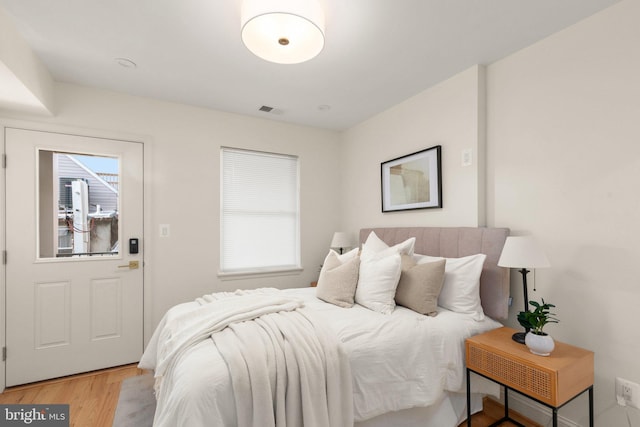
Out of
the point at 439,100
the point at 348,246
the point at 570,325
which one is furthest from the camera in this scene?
the point at 348,246

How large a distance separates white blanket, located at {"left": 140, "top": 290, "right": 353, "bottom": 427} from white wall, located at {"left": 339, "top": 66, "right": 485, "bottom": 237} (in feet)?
5.35

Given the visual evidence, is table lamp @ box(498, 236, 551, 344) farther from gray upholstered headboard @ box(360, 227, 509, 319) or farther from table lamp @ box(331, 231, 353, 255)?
table lamp @ box(331, 231, 353, 255)

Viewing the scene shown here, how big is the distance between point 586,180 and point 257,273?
120 inches

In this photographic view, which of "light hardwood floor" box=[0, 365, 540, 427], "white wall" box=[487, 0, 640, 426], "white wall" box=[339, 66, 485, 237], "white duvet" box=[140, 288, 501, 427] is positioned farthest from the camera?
"white wall" box=[339, 66, 485, 237]

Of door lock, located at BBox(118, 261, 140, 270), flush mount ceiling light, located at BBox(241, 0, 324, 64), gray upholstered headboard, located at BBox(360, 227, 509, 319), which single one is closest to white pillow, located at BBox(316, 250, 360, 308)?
gray upholstered headboard, located at BBox(360, 227, 509, 319)

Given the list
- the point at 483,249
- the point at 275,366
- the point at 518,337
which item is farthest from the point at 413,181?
the point at 275,366

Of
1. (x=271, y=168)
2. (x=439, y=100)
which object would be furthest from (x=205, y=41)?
(x=439, y=100)

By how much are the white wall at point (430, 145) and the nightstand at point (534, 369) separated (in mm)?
1001

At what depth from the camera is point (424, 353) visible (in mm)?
1794

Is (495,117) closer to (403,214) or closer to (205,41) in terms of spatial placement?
(403,214)

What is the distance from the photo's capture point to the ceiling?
182 centimetres

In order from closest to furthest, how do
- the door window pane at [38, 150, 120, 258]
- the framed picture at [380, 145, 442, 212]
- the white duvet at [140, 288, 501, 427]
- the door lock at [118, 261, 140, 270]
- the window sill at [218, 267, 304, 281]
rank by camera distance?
the white duvet at [140, 288, 501, 427]
the door window pane at [38, 150, 120, 258]
the framed picture at [380, 145, 442, 212]
the door lock at [118, 261, 140, 270]
the window sill at [218, 267, 304, 281]

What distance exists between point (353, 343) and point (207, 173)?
8.08 feet

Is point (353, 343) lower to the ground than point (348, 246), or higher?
lower
